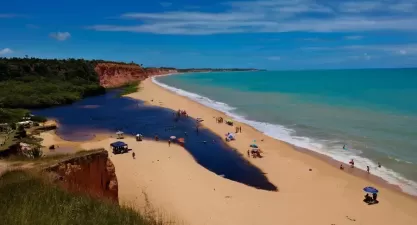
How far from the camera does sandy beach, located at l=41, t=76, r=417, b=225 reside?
52.3 feet

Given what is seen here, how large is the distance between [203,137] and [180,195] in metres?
15.5

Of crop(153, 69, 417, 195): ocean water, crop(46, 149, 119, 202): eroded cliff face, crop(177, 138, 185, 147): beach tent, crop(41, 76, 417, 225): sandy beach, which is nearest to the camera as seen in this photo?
crop(46, 149, 119, 202): eroded cliff face

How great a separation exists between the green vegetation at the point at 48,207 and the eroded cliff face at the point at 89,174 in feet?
5.53

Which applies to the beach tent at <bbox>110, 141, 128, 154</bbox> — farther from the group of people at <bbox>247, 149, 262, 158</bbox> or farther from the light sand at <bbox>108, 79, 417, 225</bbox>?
the group of people at <bbox>247, 149, 262, 158</bbox>

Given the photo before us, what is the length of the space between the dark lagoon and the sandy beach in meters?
1.04

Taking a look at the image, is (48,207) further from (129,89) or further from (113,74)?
(113,74)

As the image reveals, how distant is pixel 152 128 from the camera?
124 ft

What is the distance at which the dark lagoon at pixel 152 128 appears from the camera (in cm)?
2363

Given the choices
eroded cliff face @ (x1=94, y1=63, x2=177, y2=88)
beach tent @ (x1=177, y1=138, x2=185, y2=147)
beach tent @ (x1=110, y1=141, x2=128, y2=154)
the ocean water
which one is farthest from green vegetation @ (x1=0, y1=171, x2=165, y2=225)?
eroded cliff face @ (x1=94, y1=63, x2=177, y2=88)

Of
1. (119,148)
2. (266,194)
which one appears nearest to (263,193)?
(266,194)

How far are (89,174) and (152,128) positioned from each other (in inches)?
1001

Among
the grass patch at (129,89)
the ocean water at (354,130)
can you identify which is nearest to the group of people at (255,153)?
the ocean water at (354,130)

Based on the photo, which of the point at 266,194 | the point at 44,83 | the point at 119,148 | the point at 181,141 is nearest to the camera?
the point at 266,194

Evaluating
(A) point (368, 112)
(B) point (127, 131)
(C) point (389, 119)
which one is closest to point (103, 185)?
(B) point (127, 131)
